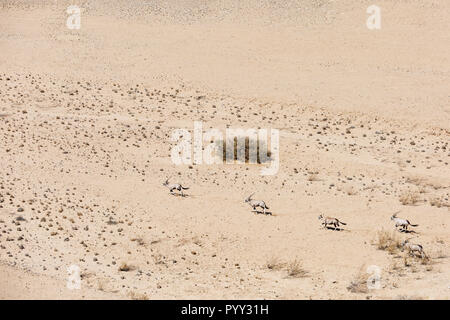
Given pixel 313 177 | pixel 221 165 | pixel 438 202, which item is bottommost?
pixel 438 202

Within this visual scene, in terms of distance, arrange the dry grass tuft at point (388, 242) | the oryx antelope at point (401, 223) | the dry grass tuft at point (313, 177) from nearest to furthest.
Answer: the dry grass tuft at point (388, 242), the oryx antelope at point (401, 223), the dry grass tuft at point (313, 177)

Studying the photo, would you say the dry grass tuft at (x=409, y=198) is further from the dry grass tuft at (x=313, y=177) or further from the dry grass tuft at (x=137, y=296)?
the dry grass tuft at (x=137, y=296)

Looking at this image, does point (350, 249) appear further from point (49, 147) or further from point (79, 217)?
point (49, 147)

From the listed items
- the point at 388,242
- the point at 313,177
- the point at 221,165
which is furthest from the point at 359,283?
the point at 221,165

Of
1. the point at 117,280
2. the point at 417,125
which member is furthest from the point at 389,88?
the point at 117,280

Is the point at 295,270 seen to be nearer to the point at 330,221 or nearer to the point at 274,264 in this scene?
the point at 274,264

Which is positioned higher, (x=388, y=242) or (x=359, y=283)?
(x=388, y=242)

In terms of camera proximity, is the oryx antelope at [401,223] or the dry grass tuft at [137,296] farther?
the oryx antelope at [401,223]

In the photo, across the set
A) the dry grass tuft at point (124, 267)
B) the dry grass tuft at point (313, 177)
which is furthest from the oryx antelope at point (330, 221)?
the dry grass tuft at point (124, 267)

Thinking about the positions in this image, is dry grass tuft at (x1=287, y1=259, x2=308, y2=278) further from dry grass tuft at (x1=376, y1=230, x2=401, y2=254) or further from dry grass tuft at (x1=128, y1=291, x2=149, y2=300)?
dry grass tuft at (x1=128, y1=291, x2=149, y2=300)
